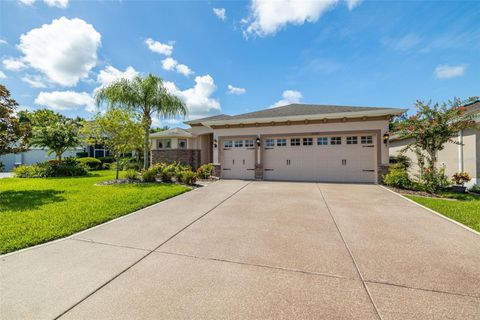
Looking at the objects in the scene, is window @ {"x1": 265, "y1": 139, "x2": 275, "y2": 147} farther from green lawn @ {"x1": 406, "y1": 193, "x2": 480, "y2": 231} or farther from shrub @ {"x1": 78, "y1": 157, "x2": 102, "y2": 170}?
shrub @ {"x1": 78, "y1": 157, "x2": 102, "y2": 170}

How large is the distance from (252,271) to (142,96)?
43.7ft

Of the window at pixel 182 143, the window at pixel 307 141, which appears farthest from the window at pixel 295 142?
the window at pixel 182 143

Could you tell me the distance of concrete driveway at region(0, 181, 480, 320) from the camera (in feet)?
6.67

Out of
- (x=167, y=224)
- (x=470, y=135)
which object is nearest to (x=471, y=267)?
(x=167, y=224)

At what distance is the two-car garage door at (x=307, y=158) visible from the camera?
10664 millimetres

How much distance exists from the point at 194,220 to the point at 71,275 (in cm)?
251

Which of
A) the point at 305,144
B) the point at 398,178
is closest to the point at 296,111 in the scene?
the point at 305,144

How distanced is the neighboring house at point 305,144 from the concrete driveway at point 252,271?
647cm

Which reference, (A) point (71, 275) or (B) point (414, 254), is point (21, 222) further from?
(B) point (414, 254)

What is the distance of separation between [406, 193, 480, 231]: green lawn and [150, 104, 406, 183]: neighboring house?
11.4 feet

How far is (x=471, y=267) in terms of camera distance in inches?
110

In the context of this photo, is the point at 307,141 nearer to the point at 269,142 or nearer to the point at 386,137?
the point at 269,142

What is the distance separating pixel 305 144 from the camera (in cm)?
1151

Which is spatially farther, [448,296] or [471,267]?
[471,267]
